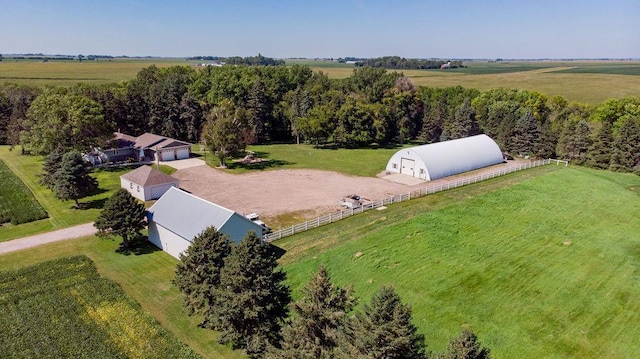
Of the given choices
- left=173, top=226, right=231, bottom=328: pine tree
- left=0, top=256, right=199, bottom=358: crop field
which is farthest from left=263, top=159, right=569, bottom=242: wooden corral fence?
left=0, top=256, right=199, bottom=358: crop field

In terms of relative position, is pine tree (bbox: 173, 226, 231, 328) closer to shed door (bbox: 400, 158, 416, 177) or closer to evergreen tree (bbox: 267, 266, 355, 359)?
evergreen tree (bbox: 267, 266, 355, 359)

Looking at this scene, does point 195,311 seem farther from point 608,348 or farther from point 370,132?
point 370,132

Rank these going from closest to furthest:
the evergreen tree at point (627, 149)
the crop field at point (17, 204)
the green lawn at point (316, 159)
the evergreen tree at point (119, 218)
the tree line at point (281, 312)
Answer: the tree line at point (281, 312)
the evergreen tree at point (119, 218)
the crop field at point (17, 204)
the evergreen tree at point (627, 149)
the green lawn at point (316, 159)

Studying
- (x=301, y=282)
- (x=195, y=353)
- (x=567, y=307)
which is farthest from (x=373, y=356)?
(x=567, y=307)

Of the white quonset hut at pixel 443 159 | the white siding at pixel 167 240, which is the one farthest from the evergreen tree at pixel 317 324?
the white quonset hut at pixel 443 159

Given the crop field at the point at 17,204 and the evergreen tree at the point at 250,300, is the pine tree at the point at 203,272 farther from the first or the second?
the crop field at the point at 17,204

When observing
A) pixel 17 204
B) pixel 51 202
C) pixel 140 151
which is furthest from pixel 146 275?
pixel 140 151

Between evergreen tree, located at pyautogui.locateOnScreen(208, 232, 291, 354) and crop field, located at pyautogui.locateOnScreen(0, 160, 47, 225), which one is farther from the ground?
evergreen tree, located at pyautogui.locateOnScreen(208, 232, 291, 354)
